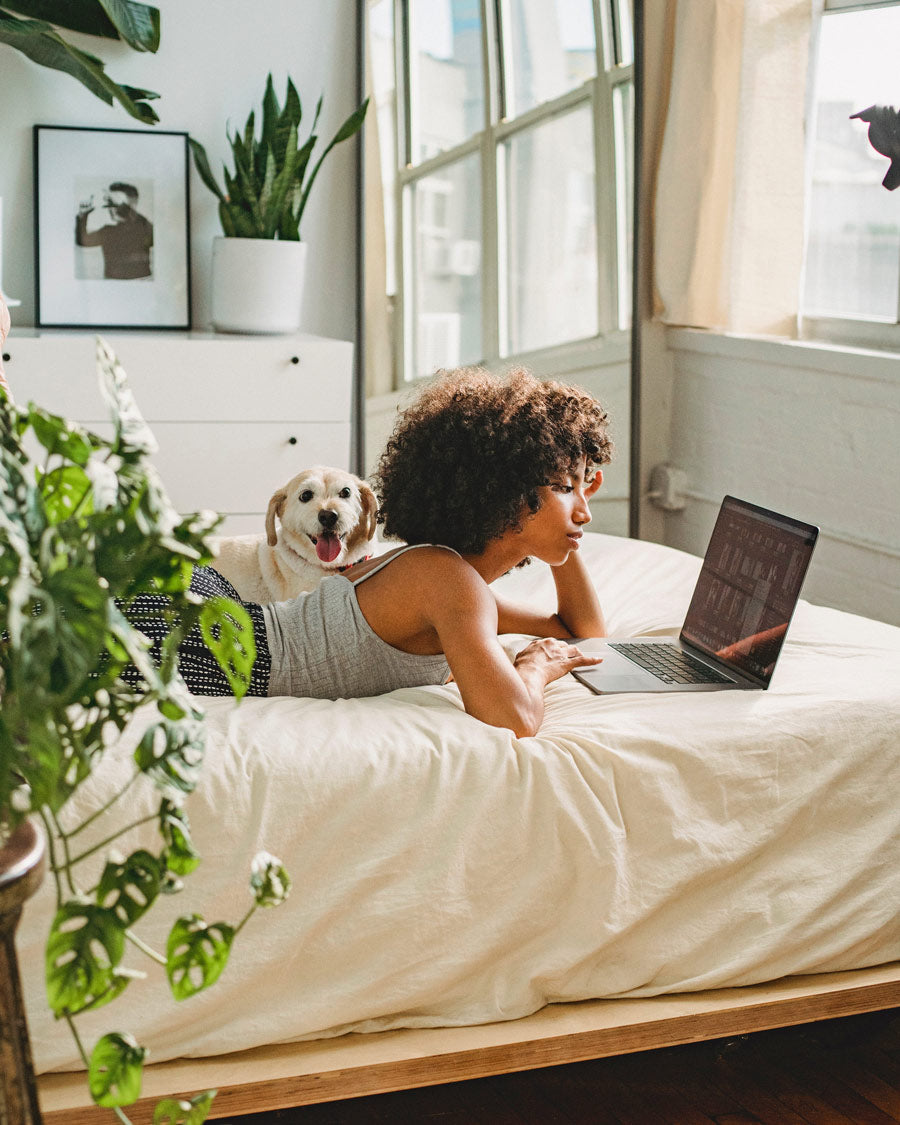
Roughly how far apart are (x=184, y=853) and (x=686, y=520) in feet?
10.3

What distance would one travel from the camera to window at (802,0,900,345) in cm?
302

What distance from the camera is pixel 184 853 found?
0.81 m

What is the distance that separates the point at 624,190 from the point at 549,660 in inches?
89.8

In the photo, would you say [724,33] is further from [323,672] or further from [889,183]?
[323,672]

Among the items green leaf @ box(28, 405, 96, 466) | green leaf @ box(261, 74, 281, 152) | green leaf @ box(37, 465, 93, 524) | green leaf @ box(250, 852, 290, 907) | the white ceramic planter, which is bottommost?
green leaf @ box(250, 852, 290, 907)

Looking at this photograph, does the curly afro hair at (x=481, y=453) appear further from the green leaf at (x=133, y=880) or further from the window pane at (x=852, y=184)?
the window pane at (x=852, y=184)

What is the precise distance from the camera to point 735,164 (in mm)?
3354

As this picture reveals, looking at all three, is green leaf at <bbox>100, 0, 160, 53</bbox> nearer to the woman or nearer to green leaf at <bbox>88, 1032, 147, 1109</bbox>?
the woman

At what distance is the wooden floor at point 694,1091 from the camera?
5.27 ft

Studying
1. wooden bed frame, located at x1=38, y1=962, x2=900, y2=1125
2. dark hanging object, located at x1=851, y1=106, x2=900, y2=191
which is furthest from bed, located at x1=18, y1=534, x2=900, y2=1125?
dark hanging object, located at x1=851, y1=106, x2=900, y2=191

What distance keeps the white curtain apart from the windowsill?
58mm

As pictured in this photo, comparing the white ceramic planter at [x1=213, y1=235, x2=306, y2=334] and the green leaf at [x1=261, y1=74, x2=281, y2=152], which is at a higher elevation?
the green leaf at [x1=261, y1=74, x2=281, y2=152]

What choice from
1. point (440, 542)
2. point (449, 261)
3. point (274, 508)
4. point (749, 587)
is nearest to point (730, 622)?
point (749, 587)

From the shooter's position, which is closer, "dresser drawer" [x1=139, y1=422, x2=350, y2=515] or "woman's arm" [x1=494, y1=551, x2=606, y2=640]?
"woman's arm" [x1=494, y1=551, x2=606, y2=640]
